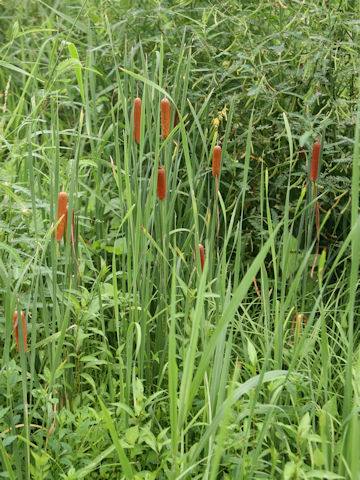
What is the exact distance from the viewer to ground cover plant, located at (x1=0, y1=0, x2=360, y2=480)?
1502 millimetres

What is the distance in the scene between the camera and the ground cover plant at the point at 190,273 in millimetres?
1502

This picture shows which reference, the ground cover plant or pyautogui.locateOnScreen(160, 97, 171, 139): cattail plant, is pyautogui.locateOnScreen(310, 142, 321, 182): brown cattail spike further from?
pyautogui.locateOnScreen(160, 97, 171, 139): cattail plant

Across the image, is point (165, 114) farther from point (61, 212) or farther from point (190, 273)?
point (190, 273)

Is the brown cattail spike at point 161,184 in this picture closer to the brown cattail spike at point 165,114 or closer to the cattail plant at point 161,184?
the cattail plant at point 161,184

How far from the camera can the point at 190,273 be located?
2156 millimetres

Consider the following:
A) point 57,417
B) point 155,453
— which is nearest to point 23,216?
point 57,417

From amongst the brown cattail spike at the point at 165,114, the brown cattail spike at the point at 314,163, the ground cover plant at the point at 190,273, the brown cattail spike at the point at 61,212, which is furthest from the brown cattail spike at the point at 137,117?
the brown cattail spike at the point at 314,163

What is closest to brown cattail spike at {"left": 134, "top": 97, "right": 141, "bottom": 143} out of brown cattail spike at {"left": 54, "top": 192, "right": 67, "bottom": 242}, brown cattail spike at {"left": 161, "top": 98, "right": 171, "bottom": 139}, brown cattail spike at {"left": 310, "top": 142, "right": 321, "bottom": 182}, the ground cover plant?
the ground cover plant

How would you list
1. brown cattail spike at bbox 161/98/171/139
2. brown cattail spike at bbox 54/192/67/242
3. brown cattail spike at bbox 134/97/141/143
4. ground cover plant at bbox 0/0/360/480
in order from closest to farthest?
ground cover plant at bbox 0/0/360/480, brown cattail spike at bbox 54/192/67/242, brown cattail spike at bbox 161/98/171/139, brown cattail spike at bbox 134/97/141/143

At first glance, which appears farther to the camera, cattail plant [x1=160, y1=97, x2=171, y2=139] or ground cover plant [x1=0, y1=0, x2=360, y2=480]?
cattail plant [x1=160, y1=97, x2=171, y2=139]

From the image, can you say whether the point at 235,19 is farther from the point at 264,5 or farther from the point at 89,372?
the point at 89,372

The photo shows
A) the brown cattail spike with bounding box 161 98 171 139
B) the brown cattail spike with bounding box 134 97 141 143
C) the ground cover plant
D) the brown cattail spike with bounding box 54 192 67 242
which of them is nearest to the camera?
the ground cover plant

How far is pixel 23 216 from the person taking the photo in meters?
1.98

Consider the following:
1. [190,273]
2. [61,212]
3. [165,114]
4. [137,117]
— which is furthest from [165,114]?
[190,273]
